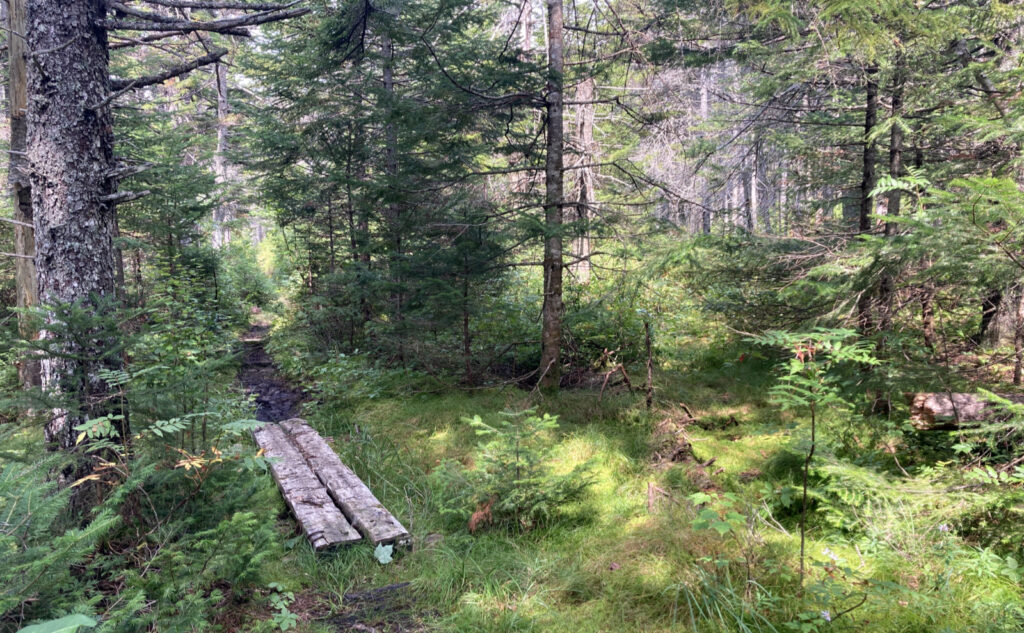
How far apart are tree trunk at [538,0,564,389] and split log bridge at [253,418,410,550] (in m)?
3.09

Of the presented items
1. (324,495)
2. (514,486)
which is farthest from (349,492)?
(514,486)

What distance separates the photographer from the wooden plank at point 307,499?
4.75 meters

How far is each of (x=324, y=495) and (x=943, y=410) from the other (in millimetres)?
6171

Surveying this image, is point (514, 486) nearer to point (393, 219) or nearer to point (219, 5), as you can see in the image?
point (219, 5)

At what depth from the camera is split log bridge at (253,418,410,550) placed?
15.7 ft

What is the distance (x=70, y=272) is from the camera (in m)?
4.32

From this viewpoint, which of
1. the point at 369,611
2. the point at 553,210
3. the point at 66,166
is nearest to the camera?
the point at 369,611

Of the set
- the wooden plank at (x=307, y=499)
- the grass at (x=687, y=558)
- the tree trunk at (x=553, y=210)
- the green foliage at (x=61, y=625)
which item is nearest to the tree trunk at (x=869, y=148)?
the grass at (x=687, y=558)

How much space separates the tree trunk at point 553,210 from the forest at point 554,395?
5 cm

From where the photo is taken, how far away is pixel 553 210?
287 inches

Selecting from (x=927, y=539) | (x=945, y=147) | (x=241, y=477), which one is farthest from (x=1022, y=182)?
(x=241, y=477)

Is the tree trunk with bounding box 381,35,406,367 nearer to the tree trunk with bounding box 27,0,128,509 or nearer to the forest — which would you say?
the forest

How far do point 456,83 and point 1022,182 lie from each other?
21.1 feet

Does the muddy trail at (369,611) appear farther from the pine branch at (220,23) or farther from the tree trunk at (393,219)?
the pine branch at (220,23)
